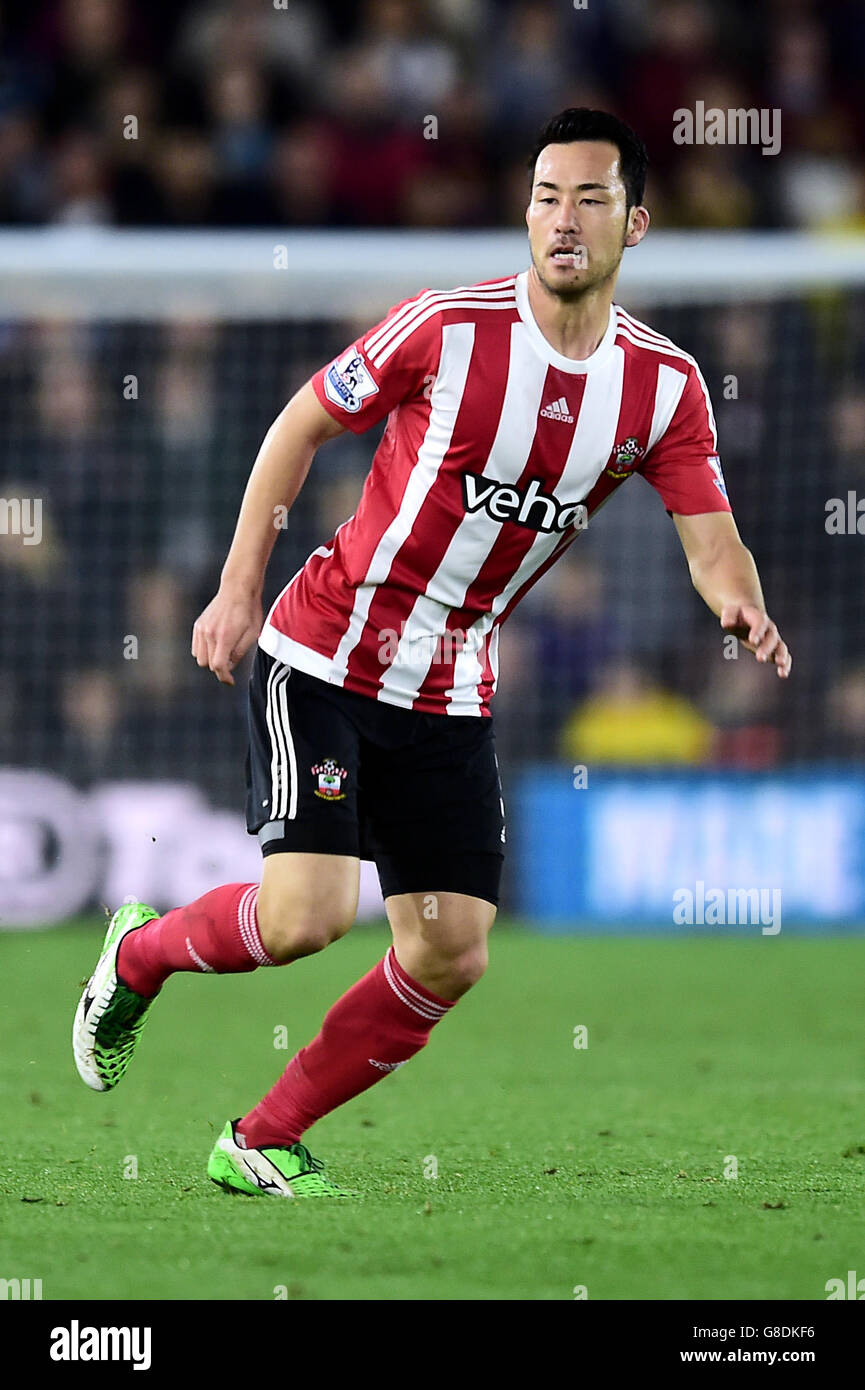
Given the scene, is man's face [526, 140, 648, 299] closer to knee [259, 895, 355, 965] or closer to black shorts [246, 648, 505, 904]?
black shorts [246, 648, 505, 904]

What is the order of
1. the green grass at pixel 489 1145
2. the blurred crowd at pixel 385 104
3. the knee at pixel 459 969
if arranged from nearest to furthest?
1. the green grass at pixel 489 1145
2. the knee at pixel 459 969
3. the blurred crowd at pixel 385 104

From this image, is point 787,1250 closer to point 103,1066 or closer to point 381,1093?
point 103,1066

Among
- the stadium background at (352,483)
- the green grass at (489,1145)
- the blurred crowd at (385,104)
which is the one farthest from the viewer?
the blurred crowd at (385,104)

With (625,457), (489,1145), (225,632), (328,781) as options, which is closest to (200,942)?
(328,781)

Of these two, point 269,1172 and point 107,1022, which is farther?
point 107,1022

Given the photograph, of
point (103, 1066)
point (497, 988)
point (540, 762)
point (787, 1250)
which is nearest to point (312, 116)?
point (540, 762)

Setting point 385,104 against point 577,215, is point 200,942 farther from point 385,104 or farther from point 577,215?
point 385,104

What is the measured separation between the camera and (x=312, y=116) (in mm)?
11898

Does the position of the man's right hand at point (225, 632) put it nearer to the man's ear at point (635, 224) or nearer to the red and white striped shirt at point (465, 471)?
the red and white striped shirt at point (465, 471)

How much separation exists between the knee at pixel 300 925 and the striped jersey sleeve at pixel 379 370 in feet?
3.29

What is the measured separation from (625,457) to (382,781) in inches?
34.2

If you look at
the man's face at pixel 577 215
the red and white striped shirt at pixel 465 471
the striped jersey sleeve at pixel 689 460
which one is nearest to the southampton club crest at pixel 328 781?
the red and white striped shirt at pixel 465 471

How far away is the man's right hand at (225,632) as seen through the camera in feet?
13.8

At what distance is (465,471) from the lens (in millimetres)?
4348
